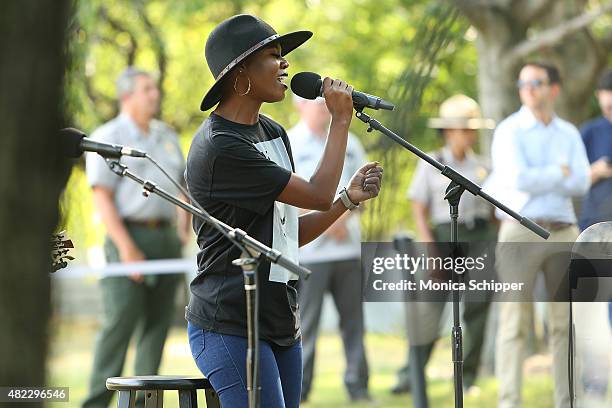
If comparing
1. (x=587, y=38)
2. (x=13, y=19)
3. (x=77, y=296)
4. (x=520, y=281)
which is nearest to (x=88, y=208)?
(x=77, y=296)

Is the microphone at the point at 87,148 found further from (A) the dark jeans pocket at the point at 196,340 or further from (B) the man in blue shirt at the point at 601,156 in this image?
(B) the man in blue shirt at the point at 601,156

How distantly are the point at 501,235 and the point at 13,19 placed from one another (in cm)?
475

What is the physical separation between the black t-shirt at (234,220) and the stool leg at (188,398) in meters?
0.36

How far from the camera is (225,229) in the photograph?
153 inches

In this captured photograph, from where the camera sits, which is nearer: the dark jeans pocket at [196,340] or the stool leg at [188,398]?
the dark jeans pocket at [196,340]

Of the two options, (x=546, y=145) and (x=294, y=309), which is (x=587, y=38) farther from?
(x=294, y=309)

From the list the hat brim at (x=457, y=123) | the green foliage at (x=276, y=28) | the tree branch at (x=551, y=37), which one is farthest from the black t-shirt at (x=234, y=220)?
the green foliage at (x=276, y=28)

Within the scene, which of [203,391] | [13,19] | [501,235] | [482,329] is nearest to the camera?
[13,19]

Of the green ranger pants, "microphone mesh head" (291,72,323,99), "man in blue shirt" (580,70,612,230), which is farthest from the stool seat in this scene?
"man in blue shirt" (580,70,612,230)

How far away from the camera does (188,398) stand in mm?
4527

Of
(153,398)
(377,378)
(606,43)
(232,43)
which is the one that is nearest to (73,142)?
(232,43)

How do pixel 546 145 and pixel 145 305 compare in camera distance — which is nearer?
pixel 546 145

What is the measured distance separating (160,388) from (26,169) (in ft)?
5.70
